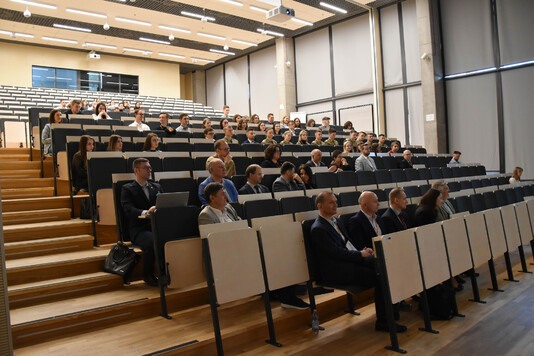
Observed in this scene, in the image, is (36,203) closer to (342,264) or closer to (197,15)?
(342,264)

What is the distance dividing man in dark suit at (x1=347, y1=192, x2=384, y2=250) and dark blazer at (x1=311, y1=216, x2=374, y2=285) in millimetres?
305

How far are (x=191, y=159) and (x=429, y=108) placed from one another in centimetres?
668

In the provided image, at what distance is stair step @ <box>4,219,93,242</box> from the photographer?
293 cm

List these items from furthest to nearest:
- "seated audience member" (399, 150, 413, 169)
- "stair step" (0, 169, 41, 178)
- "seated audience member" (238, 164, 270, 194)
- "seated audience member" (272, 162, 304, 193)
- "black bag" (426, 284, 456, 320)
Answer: "seated audience member" (399, 150, 413, 169) < "stair step" (0, 169, 41, 178) < "seated audience member" (272, 162, 304, 193) < "seated audience member" (238, 164, 270, 194) < "black bag" (426, 284, 456, 320)

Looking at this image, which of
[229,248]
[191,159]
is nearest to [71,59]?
[191,159]

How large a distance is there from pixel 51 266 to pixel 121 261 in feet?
1.35

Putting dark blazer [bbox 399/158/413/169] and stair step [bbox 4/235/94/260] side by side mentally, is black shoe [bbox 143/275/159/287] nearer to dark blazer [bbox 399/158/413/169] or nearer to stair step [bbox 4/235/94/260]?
stair step [bbox 4/235/94/260]

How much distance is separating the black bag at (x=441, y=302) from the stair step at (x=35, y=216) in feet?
9.78

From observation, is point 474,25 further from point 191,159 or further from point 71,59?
point 71,59

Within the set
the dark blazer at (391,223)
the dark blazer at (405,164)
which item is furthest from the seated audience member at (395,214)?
the dark blazer at (405,164)

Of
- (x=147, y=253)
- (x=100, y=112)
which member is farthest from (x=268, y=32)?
(x=147, y=253)

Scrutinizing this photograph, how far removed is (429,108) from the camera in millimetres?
9125

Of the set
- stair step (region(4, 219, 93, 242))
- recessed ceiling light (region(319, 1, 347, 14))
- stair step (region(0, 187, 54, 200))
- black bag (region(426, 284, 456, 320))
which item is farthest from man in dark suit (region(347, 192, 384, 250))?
recessed ceiling light (region(319, 1, 347, 14))

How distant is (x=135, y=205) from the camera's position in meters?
2.90
